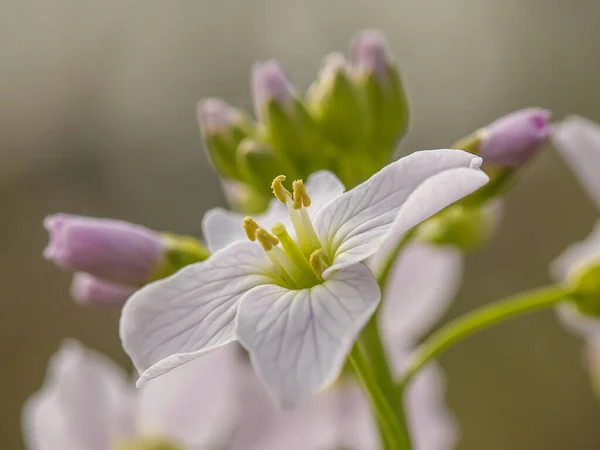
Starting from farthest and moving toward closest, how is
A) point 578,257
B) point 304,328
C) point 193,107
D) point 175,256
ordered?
point 193,107, point 578,257, point 175,256, point 304,328

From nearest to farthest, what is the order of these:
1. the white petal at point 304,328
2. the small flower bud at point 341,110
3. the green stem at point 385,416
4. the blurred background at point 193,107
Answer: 1. the white petal at point 304,328
2. the green stem at point 385,416
3. the small flower bud at point 341,110
4. the blurred background at point 193,107

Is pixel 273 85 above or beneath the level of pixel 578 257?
above

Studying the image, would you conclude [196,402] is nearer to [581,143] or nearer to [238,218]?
[238,218]

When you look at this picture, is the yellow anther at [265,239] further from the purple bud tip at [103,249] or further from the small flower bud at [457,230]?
the small flower bud at [457,230]

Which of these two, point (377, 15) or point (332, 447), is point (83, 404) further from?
point (377, 15)

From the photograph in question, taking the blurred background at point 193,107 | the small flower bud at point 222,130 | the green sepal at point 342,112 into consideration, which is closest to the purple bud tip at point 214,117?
the small flower bud at point 222,130

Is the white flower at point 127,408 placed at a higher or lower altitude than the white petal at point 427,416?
higher

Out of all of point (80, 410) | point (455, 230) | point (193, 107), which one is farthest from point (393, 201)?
point (193, 107)

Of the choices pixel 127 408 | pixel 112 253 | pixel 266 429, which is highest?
pixel 112 253
